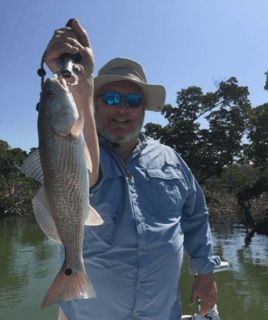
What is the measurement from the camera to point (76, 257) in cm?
149

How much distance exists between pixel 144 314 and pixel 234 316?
6.90 meters

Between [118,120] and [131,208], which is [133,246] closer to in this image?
[131,208]

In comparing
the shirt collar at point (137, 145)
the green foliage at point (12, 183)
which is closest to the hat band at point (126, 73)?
the shirt collar at point (137, 145)

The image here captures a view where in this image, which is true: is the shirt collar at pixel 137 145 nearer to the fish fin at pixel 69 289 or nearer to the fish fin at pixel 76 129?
the fish fin at pixel 76 129

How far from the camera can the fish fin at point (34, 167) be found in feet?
4.94

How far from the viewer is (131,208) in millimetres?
2287

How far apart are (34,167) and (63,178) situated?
21cm

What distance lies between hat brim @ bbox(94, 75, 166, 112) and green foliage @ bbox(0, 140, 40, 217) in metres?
34.0

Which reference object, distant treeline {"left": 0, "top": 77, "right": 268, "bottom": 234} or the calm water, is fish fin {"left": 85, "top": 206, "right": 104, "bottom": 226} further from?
distant treeline {"left": 0, "top": 77, "right": 268, "bottom": 234}

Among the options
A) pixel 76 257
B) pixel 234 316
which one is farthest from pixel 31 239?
pixel 76 257

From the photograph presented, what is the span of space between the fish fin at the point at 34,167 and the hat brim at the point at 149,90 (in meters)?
1.35

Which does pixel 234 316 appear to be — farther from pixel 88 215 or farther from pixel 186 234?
pixel 88 215

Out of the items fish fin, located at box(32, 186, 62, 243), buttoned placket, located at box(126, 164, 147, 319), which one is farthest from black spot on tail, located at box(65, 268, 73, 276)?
buttoned placket, located at box(126, 164, 147, 319)

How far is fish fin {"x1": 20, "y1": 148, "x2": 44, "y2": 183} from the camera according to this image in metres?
1.51
